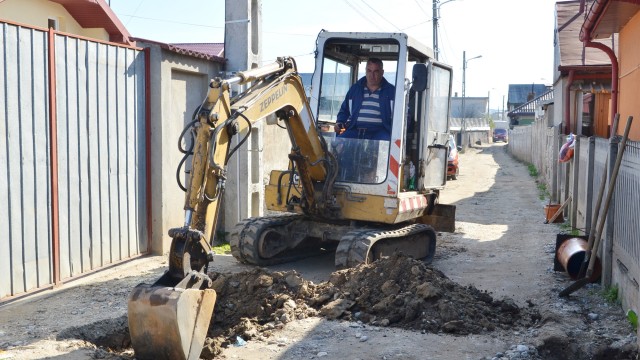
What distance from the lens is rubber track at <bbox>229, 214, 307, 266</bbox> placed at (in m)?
8.98

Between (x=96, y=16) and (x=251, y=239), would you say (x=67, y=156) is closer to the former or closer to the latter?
(x=251, y=239)

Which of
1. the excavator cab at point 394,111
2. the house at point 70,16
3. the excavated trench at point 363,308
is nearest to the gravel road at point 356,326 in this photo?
the excavated trench at point 363,308

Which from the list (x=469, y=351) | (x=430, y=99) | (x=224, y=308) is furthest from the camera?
(x=430, y=99)

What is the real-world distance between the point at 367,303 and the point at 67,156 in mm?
3643

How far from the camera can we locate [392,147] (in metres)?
8.83

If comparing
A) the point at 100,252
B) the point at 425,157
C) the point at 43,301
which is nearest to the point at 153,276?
the point at 100,252

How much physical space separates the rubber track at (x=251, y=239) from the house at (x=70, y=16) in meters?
6.69

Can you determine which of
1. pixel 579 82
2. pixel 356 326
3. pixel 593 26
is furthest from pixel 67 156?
pixel 579 82

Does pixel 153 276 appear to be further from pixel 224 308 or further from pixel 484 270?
pixel 484 270

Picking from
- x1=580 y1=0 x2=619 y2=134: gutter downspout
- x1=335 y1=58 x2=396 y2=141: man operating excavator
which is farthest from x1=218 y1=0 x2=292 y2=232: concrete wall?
x1=580 y1=0 x2=619 y2=134: gutter downspout

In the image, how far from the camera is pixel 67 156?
783 cm

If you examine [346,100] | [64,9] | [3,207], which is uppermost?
[64,9]

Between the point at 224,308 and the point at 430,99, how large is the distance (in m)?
4.22

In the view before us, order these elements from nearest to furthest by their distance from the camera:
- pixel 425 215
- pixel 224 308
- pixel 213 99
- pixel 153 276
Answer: pixel 213 99 < pixel 224 308 < pixel 153 276 < pixel 425 215
